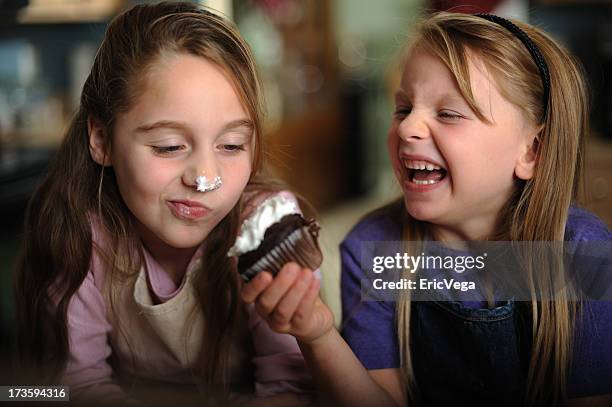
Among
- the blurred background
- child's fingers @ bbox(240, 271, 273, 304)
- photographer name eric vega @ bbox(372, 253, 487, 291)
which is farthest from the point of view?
the blurred background

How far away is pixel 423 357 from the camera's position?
→ 710mm

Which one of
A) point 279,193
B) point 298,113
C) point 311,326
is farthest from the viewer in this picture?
point 298,113

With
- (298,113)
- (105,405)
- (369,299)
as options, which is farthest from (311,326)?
(298,113)

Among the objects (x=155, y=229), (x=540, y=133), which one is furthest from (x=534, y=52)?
(x=155, y=229)

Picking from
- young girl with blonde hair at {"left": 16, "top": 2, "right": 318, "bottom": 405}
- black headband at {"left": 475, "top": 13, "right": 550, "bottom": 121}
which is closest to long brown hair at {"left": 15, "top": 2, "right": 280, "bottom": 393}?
young girl with blonde hair at {"left": 16, "top": 2, "right": 318, "bottom": 405}

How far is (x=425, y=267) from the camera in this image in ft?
2.22

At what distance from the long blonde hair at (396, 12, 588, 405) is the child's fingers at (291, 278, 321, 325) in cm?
13

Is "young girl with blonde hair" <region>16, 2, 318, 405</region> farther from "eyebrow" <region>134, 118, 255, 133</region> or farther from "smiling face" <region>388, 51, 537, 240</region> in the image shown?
"smiling face" <region>388, 51, 537, 240</region>

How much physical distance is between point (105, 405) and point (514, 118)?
48 centimetres

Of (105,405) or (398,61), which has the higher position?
(398,61)

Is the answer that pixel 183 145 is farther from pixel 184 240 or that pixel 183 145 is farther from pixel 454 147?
pixel 454 147

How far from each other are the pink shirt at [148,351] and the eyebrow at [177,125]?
0.16 m

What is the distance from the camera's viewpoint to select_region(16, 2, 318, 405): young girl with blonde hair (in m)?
0.65

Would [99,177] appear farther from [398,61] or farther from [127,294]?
[398,61]
